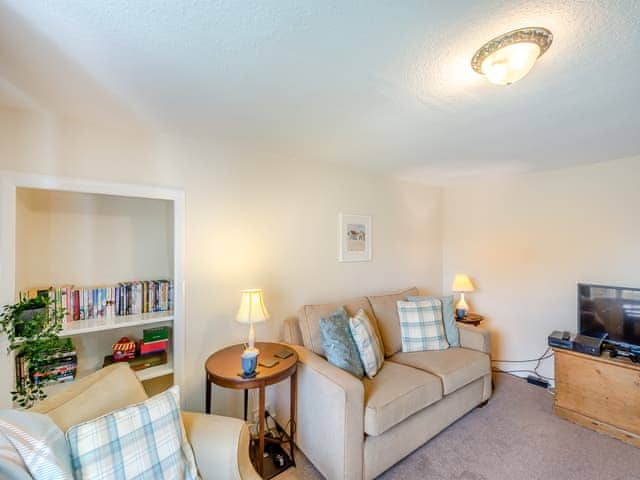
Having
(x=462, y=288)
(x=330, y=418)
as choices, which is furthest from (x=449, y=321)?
(x=330, y=418)

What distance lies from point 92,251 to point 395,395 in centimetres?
220

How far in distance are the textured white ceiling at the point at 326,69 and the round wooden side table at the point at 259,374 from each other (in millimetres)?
1519

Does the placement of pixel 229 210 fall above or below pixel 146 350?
above

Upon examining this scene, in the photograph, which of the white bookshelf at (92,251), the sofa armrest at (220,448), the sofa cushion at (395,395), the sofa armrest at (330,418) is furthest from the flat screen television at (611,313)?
the white bookshelf at (92,251)

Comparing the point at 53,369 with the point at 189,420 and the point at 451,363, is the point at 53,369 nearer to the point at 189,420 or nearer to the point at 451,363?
the point at 189,420

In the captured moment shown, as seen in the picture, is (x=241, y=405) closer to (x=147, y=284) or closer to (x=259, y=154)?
(x=147, y=284)

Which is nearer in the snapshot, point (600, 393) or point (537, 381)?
point (600, 393)

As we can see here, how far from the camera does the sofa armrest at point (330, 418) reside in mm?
1572

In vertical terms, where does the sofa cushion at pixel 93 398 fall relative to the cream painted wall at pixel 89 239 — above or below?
below

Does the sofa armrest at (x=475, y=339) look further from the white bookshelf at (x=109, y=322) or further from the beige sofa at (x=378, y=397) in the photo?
the white bookshelf at (x=109, y=322)

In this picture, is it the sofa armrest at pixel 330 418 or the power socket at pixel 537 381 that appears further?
the power socket at pixel 537 381

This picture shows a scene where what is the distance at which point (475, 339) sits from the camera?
2.56 m

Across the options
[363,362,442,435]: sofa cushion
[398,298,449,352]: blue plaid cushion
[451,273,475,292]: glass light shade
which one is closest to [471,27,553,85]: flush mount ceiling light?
[363,362,442,435]: sofa cushion

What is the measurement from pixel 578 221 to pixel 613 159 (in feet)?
1.93
